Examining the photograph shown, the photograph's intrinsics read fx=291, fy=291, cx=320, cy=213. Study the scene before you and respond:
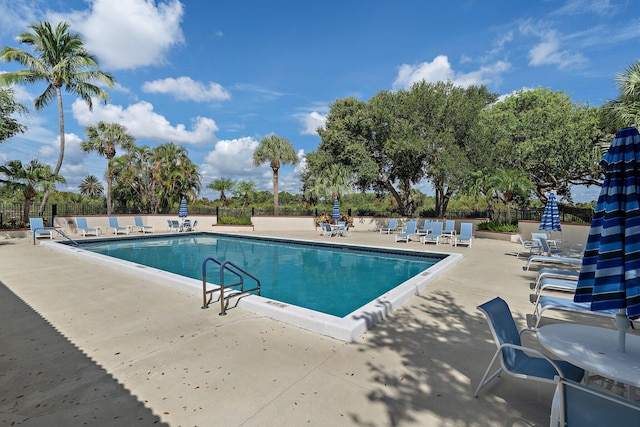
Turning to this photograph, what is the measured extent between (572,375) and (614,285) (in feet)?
2.65

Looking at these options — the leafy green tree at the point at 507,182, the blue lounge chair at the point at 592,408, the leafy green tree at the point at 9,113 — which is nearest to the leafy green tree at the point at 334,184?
the leafy green tree at the point at 507,182

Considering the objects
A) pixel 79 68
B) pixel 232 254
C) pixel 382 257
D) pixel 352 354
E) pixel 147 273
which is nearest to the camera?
pixel 352 354

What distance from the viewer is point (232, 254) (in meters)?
12.4

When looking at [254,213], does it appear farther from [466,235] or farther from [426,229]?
[466,235]

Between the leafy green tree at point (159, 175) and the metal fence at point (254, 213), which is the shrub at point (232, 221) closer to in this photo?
the metal fence at point (254, 213)

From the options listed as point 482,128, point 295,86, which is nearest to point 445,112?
point 482,128

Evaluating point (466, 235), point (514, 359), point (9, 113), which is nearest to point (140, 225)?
point (9, 113)

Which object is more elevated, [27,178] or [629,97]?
[629,97]

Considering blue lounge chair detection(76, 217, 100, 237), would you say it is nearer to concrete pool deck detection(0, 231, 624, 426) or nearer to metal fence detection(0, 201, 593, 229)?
metal fence detection(0, 201, 593, 229)

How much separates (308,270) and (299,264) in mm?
954

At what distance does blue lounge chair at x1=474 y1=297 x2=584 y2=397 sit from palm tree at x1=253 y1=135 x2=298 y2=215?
73.7 ft

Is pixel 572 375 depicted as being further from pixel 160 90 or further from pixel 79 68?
pixel 160 90

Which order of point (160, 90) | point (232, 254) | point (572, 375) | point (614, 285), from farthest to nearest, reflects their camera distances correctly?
1. point (160, 90)
2. point (232, 254)
3. point (572, 375)
4. point (614, 285)

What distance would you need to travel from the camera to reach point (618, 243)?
2.22 metres
